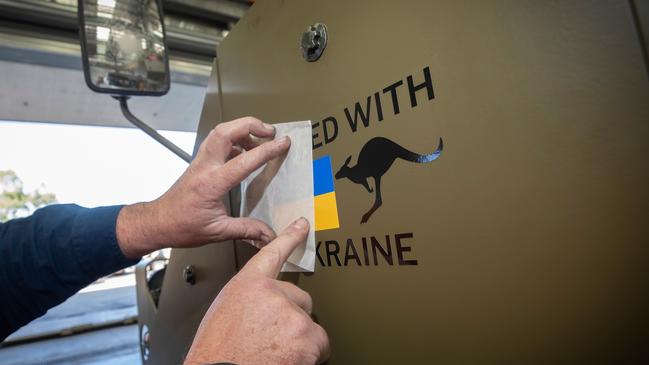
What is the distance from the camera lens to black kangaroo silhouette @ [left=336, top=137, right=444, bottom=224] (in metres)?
0.41

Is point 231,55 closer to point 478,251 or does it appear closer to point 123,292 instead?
point 478,251

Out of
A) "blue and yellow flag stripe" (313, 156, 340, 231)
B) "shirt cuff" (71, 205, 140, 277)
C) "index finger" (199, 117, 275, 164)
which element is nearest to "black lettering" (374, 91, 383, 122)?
"blue and yellow flag stripe" (313, 156, 340, 231)

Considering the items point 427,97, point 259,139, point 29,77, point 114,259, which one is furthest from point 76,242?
point 29,77

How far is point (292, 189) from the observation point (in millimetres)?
549

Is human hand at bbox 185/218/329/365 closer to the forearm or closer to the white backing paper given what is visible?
the white backing paper

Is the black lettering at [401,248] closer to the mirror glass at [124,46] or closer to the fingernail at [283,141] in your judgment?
the fingernail at [283,141]

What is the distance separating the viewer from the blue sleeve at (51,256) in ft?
2.31

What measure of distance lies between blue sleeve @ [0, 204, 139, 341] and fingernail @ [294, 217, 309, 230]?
42cm

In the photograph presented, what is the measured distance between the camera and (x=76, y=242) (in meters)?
0.70

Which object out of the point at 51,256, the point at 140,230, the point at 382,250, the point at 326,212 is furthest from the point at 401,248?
the point at 51,256

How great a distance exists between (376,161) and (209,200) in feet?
1.02

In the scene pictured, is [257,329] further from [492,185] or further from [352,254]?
[492,185]

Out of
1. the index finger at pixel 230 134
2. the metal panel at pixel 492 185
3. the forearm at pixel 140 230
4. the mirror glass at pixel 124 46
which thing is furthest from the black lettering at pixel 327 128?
the mirror glass at pixel 124 46

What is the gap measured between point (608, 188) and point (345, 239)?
11.8 inches
